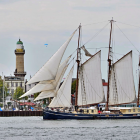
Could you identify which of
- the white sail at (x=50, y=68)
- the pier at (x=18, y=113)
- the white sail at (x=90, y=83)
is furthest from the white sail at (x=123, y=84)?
the pier at (x=18, y=113)

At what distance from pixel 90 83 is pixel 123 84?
5.95m

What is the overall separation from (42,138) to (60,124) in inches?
749

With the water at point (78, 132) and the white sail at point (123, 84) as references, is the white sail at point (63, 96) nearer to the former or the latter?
the water at point (78, 132)

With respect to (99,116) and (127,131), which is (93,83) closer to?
(99,116)

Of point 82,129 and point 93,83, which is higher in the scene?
point 93,83

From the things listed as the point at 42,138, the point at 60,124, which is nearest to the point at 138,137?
the point at 42,138

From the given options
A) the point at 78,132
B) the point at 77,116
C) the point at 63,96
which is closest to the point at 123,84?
the point at 77,116

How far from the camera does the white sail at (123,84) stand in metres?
100

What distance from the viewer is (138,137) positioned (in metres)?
67.6

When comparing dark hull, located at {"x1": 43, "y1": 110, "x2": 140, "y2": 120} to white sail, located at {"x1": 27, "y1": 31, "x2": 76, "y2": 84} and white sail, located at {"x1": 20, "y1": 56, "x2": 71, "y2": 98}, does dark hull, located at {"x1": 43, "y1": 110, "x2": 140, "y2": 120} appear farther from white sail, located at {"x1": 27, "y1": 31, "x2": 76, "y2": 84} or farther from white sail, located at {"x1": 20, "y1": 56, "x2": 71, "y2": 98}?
white sail, located at {"x1": 27, "y1": 31, "x2": 76, "y2": 84}

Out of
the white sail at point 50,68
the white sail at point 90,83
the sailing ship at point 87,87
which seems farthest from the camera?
the white sail at point 90,83

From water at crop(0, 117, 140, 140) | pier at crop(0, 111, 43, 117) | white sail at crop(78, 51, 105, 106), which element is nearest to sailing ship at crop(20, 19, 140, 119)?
white sail at crop(78, 51, 105, 106)

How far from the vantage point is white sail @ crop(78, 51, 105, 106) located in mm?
98062

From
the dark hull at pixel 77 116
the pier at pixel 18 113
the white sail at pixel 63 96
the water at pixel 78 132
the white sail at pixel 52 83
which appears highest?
the white sail at pixel 52 83
